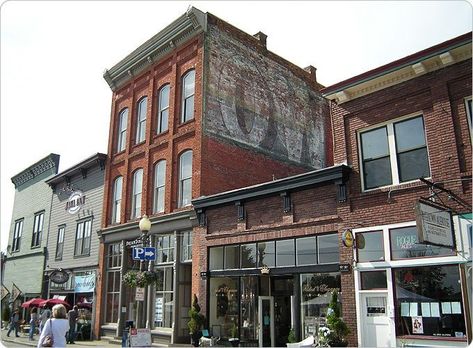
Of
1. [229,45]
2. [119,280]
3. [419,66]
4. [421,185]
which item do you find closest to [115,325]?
[119,280]

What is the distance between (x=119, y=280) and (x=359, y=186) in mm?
15697

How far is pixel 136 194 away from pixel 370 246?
15.1 m

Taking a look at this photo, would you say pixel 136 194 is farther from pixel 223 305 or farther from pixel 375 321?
pixel 375 321

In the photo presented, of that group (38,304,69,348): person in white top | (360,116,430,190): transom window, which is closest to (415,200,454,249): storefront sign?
(360,116,430,190): transom window

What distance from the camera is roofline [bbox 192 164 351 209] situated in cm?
1478

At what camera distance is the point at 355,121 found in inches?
595

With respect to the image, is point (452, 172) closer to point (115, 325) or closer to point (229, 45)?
point (229, 45)

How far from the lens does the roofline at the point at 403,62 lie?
1246 cm

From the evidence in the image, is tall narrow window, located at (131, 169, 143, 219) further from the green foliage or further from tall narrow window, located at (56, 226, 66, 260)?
tall narrow window, located at (56, 226, 66, 260)

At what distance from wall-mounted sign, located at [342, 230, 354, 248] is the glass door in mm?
4493

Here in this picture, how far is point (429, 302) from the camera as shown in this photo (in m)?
12.5

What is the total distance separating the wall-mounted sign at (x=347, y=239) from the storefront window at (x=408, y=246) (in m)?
1.21

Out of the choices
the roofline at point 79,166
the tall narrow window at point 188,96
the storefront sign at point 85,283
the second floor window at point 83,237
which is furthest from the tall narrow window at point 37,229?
the tall narrow window at point 188,96

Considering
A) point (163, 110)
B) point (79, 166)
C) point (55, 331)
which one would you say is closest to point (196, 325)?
point (55, 331)
